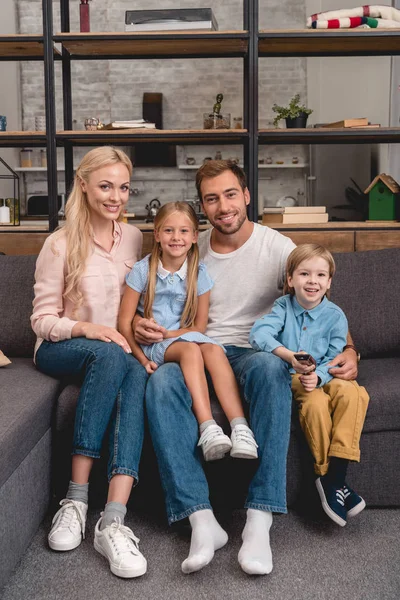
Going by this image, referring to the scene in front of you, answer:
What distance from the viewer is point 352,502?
2.00 m

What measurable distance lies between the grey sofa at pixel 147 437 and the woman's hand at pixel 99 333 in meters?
0.17

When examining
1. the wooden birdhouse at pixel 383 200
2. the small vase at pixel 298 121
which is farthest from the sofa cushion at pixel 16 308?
the wooden birdhouse at pixel 383 200

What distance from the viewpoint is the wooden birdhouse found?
11.0ft

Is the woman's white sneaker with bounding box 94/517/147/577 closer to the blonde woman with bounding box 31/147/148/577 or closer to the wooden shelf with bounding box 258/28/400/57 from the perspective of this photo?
the blonde woman with bounding box 31/147/148/577

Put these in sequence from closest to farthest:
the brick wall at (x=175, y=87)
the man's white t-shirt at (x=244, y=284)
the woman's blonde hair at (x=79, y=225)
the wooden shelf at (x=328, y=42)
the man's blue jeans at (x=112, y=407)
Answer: the man's blue jeans at (x=112, y=407), the woman's blonde hair at (x=79, y=225), the man's white t-shirt at (x=244, y=284), the wooden shelf at (x=328, y=42), the brick wall at (x=175, y=87)

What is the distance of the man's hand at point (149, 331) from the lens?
2229 millimetres

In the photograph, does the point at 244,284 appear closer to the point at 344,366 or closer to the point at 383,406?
the point at 344,366

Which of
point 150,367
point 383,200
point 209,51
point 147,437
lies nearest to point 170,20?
point 209,51

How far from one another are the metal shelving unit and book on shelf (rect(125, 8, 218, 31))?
72mm

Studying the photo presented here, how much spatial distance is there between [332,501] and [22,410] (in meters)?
0.93

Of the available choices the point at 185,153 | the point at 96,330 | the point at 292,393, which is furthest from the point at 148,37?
the point at 185,153

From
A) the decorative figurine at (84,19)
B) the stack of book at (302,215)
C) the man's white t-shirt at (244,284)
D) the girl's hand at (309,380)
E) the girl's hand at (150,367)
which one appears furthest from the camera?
the decorative figurine at (84,19)

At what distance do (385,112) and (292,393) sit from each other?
224 inches

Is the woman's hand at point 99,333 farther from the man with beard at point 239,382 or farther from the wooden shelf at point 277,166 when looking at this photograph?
the wooden shelf at point 277,166
